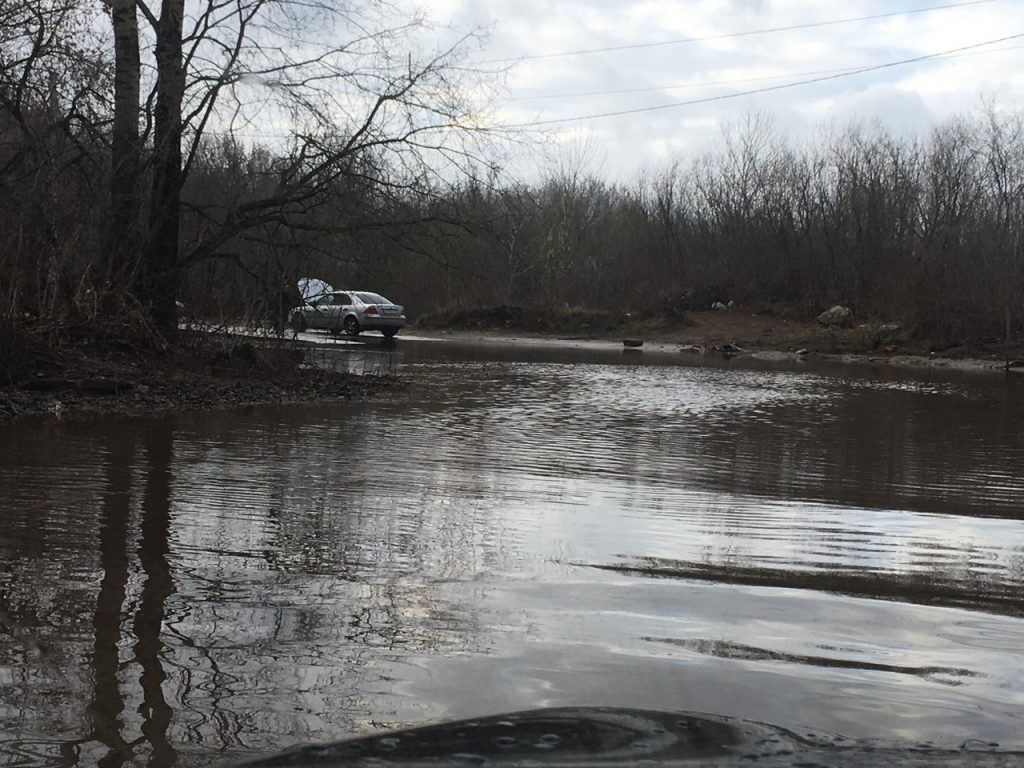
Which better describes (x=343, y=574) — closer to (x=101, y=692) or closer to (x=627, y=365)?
(x=101, y=692)

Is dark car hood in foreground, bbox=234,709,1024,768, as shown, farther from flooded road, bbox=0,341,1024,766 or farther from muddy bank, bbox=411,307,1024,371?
muddy bank, bbox=411,307,1024,371

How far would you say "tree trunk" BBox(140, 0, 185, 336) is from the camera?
15961mm

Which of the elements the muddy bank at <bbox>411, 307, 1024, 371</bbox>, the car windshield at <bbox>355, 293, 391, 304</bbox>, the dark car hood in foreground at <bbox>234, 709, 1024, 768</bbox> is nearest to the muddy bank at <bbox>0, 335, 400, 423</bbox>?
the dark car hood in foreground at <bbox>234, 709, 1024, 768</bbox>

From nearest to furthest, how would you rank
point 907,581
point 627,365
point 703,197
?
point 907,581 → point 627,365 → point 703,197

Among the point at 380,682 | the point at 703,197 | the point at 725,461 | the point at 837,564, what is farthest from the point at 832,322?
the point at 380,682

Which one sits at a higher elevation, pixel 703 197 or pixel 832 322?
pixel 703 197

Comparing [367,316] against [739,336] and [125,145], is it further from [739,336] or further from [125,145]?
[125,145]

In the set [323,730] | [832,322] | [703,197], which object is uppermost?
[703,197]

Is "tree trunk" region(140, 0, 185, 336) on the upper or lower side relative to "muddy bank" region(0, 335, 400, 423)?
upper

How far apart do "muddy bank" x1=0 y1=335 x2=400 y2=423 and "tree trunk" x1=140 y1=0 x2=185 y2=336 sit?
90 centimetres

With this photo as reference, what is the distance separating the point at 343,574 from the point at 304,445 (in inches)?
200

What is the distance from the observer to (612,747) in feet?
11.0

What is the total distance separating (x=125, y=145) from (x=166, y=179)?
39.5 inches

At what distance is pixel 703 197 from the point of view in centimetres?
5575
